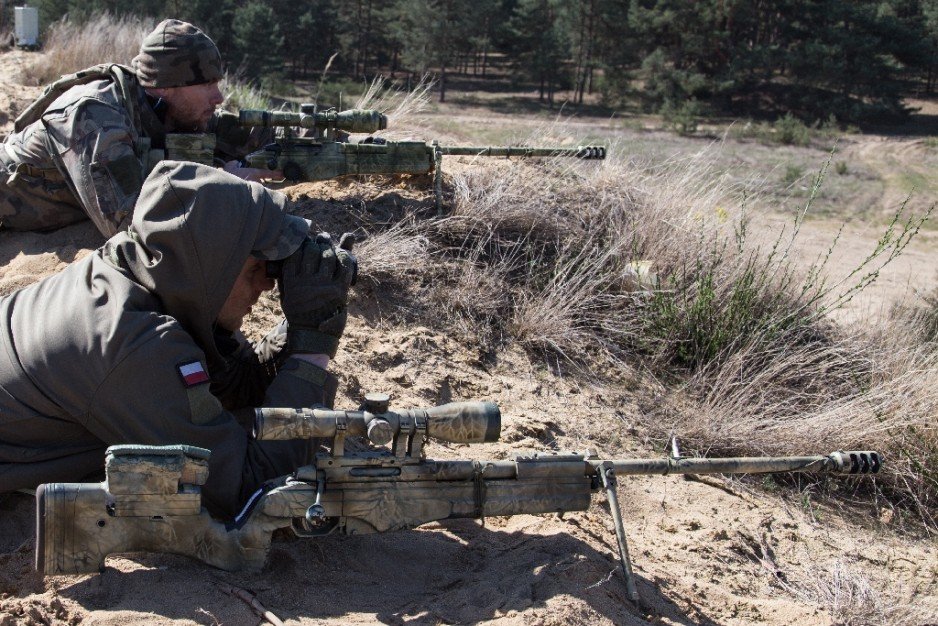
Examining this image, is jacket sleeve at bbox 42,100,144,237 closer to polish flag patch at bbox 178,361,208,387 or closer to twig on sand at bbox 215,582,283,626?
polish flag patch at bbox 178,361,208,387

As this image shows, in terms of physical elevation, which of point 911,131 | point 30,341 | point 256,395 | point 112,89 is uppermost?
point 112,89

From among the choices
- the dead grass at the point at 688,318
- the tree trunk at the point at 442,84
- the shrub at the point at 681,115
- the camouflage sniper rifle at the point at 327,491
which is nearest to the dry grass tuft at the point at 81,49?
the dead grass at the point at 688,318

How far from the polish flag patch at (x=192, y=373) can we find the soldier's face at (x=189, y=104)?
3.01 m

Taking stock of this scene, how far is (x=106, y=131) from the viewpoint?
16.8ft

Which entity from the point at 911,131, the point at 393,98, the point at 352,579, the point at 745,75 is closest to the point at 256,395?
the point at 352,579

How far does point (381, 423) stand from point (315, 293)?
0.70 metres

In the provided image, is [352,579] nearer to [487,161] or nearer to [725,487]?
[725,487]

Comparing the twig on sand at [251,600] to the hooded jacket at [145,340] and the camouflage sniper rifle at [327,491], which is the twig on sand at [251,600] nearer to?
the camouflage sniper rifle at [327,491]

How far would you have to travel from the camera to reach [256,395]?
390 centimetres

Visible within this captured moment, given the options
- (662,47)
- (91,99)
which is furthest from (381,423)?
(662,47)

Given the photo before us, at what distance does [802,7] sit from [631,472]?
27.4 meters

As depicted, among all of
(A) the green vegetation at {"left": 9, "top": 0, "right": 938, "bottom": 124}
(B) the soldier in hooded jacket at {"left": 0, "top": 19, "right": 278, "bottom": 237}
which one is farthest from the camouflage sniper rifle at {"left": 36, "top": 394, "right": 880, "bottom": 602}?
(A) the green vegetation at {"left": 9, "top": 0, "right": 938, "bottom": 124}

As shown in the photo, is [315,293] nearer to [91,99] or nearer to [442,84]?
[91,99]

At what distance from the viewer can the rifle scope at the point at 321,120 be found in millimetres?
6145
